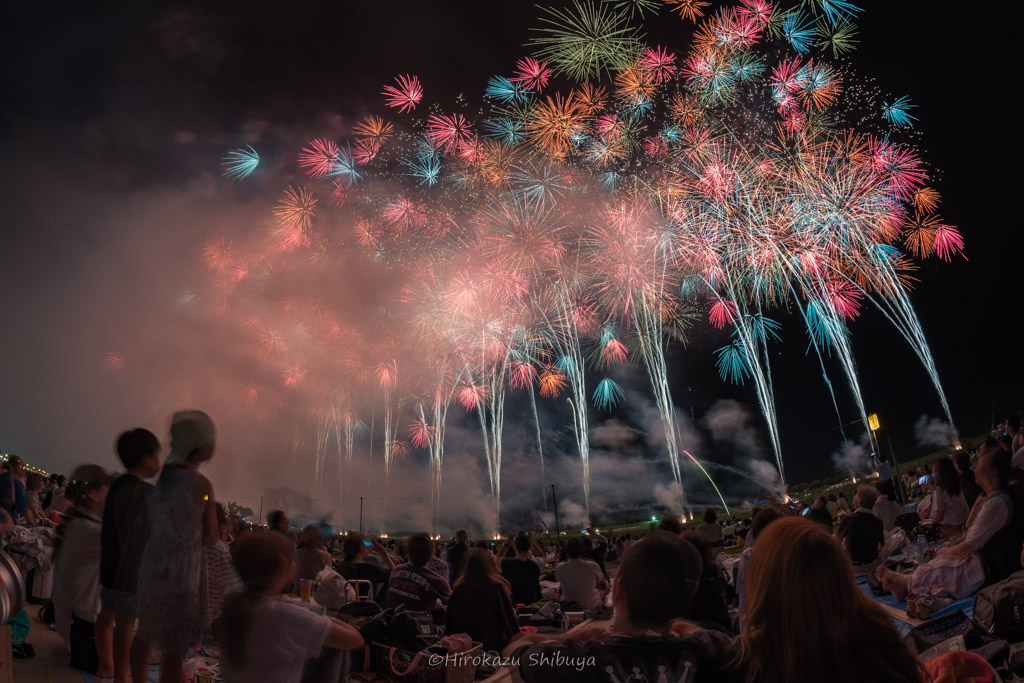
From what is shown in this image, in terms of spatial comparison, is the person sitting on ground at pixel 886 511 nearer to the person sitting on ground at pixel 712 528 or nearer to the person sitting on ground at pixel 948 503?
the person sitting on ground at pixel 948 503

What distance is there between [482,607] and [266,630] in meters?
2.56

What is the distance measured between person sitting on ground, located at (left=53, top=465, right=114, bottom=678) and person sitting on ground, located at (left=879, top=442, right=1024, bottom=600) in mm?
6264

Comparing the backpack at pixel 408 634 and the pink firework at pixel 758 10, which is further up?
the pink firework at pixel 758 10

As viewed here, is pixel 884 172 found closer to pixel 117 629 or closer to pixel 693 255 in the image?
pixel 693 255

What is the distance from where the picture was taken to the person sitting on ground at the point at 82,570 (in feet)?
14.0

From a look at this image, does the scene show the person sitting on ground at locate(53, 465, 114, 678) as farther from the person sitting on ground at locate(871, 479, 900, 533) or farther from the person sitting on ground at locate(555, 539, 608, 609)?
the person sitting on ground at locate(871, 479, 900, 533)

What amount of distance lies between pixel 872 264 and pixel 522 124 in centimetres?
1034

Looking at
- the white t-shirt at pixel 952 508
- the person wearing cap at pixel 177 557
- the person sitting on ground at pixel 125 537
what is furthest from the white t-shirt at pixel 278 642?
the white t-shirt at pixel 952 508

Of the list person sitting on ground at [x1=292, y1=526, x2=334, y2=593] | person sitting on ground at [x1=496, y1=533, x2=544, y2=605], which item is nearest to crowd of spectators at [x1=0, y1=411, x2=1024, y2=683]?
person sitting on ground at [x1=292, y1=526, x2=334, y2=593]

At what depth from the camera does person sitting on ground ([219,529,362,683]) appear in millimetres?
2604

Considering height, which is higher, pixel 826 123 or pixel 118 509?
pixel 826 123

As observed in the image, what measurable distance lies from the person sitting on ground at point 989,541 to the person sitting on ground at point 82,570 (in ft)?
20.5

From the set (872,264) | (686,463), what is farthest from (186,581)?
(686,463)

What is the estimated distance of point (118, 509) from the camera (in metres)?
3.37
